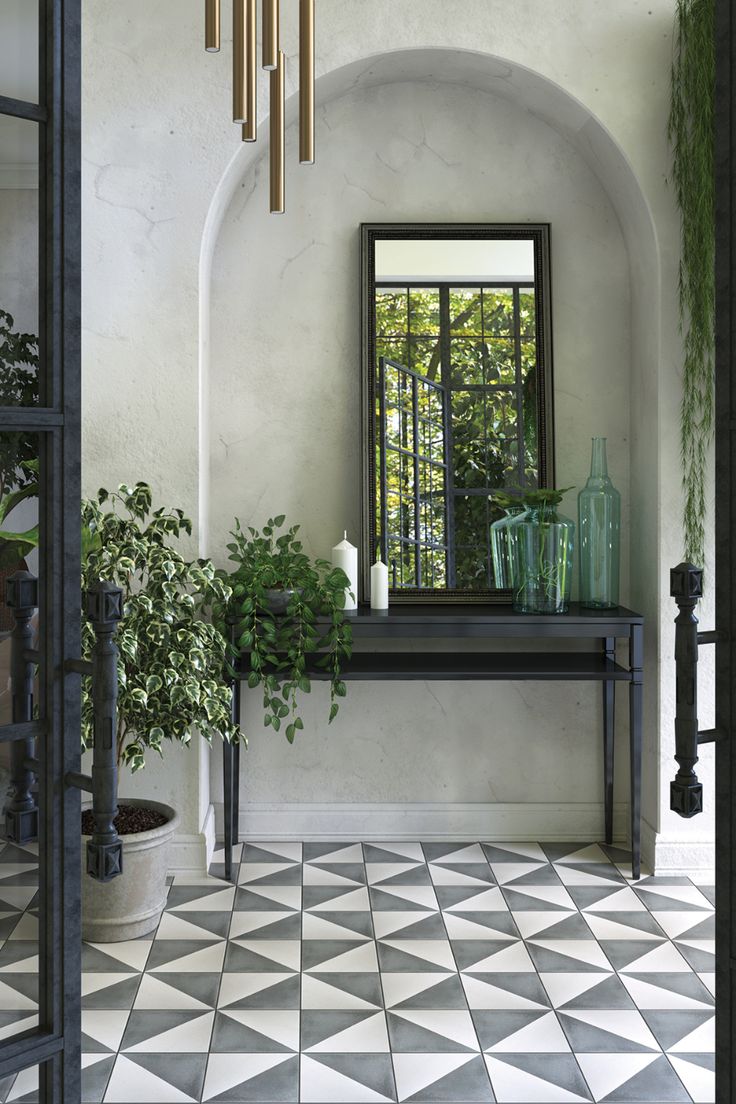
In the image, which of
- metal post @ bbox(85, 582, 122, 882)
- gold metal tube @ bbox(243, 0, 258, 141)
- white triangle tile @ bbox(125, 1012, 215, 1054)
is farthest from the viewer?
gold metal tube @ bbox(243, 0, 258, 141)

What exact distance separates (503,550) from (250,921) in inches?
59.3

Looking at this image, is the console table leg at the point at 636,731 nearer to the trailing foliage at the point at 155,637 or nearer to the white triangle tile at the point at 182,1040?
the trailing foliage at the point at 155,637

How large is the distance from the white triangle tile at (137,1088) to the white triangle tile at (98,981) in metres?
0.40

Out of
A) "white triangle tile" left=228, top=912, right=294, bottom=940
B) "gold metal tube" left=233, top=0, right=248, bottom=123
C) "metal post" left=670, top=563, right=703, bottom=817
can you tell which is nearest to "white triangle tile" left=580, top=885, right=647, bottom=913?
"white triangle tile" left=228, top=912, right=294, bottom=940

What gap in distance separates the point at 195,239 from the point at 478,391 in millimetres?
1119

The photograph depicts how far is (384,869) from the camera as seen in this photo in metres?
3.53

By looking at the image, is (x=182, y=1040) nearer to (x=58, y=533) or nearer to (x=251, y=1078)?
(x=251, y=1078)

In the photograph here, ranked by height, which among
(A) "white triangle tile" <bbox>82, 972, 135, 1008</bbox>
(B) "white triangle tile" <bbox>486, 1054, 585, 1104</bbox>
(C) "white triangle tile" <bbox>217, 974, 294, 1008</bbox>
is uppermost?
(C) "white triangle tile" <bbox>217, 974, 294, 1008</bbox>

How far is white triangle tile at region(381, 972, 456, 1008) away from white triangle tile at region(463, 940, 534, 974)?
112 mm

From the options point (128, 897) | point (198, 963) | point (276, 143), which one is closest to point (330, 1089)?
point (198, 963)

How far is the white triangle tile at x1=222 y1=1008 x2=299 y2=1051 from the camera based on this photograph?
2.43 metres

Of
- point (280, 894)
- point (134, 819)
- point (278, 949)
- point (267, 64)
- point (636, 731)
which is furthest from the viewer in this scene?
point (636, 731)

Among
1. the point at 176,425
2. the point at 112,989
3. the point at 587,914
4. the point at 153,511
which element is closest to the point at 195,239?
the point at 176,425

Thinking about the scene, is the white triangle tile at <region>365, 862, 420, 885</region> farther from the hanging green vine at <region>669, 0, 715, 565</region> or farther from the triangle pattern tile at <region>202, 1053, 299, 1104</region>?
the hanging green vine at <region>669, 0, 715, 565</region>
